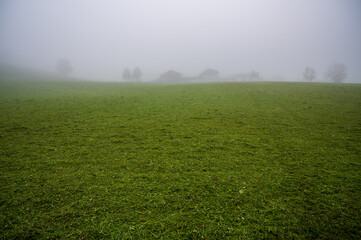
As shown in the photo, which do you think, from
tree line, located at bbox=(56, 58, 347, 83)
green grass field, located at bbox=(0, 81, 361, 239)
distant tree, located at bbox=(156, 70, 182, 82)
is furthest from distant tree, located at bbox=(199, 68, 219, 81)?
green grass field, located at bbox=(0, 81, 361, 239)

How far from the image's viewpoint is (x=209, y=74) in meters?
99.0

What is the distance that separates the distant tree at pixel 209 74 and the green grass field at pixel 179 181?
96280mm

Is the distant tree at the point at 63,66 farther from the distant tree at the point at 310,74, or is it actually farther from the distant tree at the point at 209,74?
the distant tree at the point at 310,74

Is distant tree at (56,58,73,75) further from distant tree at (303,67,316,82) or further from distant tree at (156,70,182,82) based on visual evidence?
distant tree at (303,67,316,82)

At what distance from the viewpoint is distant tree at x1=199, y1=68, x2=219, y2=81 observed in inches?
3861

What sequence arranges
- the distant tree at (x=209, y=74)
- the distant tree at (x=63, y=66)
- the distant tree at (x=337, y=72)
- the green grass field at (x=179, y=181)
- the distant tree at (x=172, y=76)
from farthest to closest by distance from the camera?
the distant tree at (x=209, y=74) → the distant tree at (x=172, y=76) → the distant tree at (x=63, y=66) → the distant tree at (x=337, y=72) → the green grass field at (x=179, y=181)

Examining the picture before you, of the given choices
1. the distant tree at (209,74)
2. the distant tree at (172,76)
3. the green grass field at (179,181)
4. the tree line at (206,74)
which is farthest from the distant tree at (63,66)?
the green grass field at (179,181)

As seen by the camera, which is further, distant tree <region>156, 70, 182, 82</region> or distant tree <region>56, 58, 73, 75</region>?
distant tree <region>156, 70, 182, 82</region>

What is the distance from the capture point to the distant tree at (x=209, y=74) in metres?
98.1

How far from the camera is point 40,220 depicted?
127 inches

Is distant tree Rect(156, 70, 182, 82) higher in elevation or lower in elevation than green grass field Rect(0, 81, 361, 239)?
higher

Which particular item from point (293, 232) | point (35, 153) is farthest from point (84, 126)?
point (293, 232)

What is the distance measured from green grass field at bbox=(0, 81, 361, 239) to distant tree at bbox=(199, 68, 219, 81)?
3791 inches

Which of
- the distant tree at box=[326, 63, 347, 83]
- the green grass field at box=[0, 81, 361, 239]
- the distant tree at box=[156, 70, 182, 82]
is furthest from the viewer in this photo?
the distant tree at box=[156, 70, 182, 82]
